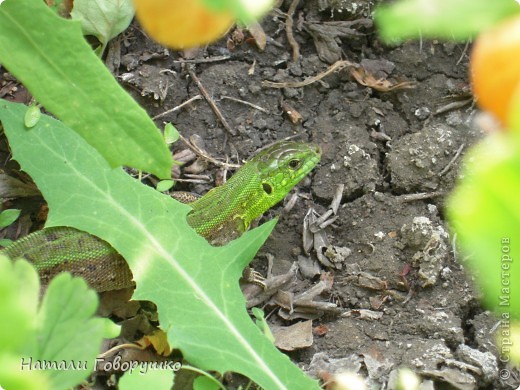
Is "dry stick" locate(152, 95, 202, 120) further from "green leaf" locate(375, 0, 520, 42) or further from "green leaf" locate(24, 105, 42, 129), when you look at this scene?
"green leaf" locate(375, 0, 520, 42)

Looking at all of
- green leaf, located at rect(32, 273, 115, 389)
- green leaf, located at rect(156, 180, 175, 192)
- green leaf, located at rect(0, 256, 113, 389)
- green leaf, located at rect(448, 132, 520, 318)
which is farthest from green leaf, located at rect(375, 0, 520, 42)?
green leaf, located at rect(156, 180, 175, 192)

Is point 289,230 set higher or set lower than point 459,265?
lower

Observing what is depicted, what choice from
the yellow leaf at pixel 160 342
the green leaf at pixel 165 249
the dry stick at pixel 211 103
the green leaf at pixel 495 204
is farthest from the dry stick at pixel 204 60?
the green leaf at pixel 495 204

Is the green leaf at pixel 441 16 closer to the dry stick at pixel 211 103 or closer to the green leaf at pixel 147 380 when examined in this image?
the green leaf at pixel 147 380

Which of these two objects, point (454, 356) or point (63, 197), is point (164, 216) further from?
point (454, 356)

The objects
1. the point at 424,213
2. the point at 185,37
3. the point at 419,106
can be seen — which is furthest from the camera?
the point at 419,106

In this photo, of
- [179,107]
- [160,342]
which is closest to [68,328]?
[160,342]

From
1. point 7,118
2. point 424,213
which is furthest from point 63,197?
point 424,213
